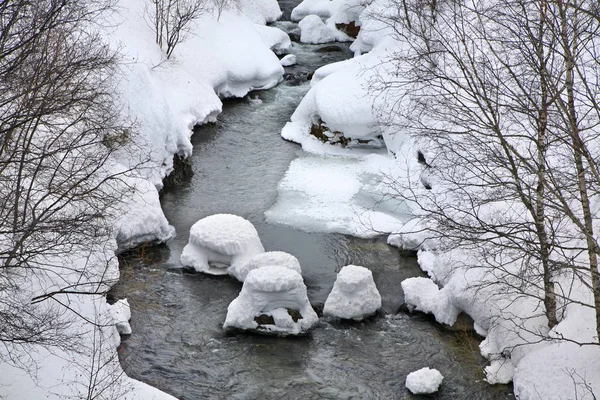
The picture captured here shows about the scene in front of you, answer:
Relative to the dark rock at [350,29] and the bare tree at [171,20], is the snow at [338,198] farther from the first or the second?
the dark rock at [350,29]

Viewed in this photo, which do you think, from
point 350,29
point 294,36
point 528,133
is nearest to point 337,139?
point 350,29

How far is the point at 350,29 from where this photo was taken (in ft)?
120

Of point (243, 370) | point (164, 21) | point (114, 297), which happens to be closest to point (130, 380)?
point (243, 370)

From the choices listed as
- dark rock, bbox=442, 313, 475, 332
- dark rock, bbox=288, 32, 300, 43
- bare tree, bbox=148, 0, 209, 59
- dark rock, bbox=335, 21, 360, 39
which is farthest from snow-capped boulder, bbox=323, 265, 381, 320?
dark rock, bbox=288, 32, 300, 43

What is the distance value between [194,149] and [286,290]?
34.6 feet

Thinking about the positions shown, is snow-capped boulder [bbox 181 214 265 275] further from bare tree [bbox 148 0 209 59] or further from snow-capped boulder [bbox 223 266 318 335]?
bare tree [bbox 148 0 209 59]

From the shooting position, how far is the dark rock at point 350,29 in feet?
119

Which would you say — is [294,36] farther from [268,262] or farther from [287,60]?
[268,262]

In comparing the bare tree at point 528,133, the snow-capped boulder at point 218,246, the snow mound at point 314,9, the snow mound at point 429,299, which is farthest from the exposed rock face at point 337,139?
the snow mound at point 314,9

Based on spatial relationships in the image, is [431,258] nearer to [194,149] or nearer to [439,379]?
[439,379]

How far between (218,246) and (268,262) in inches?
58.4

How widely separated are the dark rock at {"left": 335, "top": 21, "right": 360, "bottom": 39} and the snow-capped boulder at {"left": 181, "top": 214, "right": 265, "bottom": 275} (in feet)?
67.7

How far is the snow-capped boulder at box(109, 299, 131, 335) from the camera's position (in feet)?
49.1

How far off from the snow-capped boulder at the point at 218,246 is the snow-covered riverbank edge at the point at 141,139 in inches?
60.0
